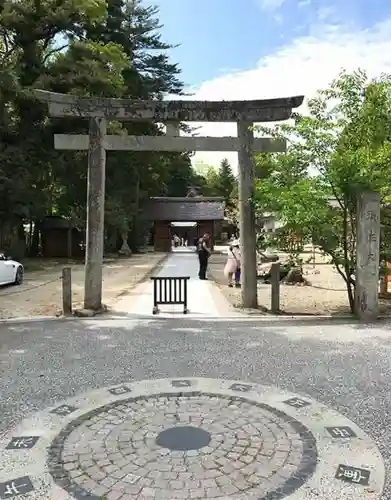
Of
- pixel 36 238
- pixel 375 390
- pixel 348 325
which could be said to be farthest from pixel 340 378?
pixel 36 238

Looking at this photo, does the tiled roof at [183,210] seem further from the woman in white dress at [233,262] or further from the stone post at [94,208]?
the stone post at [94,208]

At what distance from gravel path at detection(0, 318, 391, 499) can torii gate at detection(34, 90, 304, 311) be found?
1.88 metres

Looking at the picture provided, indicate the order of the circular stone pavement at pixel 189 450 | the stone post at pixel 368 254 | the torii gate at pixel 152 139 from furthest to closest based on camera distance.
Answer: the torii gate at pixel 152 139
the stone post at pixel 368 254
the circular stone pavement at pixel 189 450

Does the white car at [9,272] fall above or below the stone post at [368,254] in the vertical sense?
below

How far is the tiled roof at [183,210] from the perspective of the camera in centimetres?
3450

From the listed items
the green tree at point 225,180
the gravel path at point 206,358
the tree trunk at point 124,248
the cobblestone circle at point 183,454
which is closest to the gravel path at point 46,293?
the gravel path at point 206,358

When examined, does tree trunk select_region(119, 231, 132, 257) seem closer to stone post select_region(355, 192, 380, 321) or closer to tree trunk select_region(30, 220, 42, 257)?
tree trunk select_region(30, 220, 42, 257)

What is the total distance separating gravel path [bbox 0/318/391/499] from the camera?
4297 mm

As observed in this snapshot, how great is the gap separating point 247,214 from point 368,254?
2.49 m

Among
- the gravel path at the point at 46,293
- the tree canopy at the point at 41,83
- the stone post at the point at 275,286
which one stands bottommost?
the gravel path at the point at 46,293

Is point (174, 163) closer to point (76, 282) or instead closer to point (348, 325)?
point (76, 282)

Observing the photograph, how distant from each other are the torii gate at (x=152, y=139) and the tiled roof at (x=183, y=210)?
82.4 feet

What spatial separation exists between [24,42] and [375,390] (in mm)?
18865

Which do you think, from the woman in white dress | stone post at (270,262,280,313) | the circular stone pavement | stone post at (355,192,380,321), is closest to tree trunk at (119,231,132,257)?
the woman in white dress
